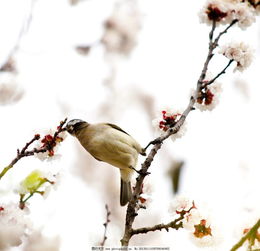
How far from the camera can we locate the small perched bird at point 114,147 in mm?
3908

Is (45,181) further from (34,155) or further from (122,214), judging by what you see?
(122,214)

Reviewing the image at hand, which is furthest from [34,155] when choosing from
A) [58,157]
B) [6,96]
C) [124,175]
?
[124,175]

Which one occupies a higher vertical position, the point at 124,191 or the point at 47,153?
the point at 124,191

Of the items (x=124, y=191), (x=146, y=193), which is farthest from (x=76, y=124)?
(x=146, y=193)

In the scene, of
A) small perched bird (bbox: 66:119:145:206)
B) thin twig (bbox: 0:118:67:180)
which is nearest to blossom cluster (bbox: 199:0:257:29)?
thin twig (bbox: 0:118:67:180)

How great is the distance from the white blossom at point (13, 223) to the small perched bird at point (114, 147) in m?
2.02

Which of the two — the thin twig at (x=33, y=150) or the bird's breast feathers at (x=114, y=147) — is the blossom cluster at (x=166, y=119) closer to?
the thin twig at (x=33, y=150)

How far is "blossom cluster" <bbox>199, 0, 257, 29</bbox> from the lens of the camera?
2.29 metres

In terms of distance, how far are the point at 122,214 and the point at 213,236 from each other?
110 inches

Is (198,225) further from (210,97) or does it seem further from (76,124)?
(76,124)

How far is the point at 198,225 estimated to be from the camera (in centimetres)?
224

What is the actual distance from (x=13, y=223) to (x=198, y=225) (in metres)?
0.89

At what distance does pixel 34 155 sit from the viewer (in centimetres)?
218

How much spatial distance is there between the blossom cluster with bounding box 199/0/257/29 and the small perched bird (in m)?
1.64
